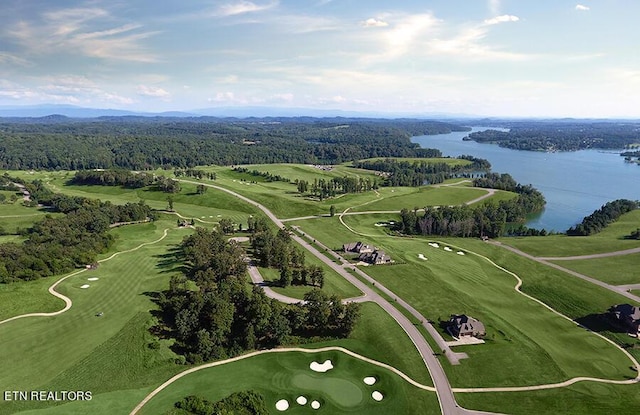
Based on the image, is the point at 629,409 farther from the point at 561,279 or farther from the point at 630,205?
the point at 630,205

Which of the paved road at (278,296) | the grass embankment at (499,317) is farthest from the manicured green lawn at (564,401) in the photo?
the paved road at (278,296)

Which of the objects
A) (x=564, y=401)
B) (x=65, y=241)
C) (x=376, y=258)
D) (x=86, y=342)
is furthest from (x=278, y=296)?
(x=65, y=241)

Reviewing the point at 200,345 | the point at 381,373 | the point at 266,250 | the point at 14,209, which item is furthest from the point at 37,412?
the point at 14,209

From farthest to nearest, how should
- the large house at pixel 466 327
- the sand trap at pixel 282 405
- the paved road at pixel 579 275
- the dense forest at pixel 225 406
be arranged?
the paved road at pixel 579 275 < the large house at pixel 466 327 < the sand trap at pixel 282 405 < the dense forest at pixel 225 406

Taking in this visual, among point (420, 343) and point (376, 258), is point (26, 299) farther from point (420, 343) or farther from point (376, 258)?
point (376, 258)

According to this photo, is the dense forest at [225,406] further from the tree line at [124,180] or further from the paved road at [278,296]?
the tree line at [124,180]

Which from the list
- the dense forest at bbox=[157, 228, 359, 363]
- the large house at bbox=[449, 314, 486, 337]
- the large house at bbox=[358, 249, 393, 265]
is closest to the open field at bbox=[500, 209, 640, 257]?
the large house at bbox=[358, 249, 393, 265]
